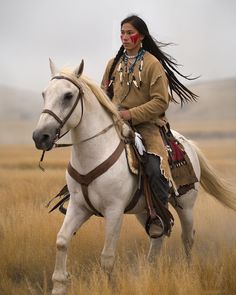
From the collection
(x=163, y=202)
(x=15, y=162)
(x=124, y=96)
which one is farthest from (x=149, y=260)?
(x=15, y=162)

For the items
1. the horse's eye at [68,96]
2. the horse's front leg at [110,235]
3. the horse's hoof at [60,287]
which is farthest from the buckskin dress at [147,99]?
the horse's hoof at [60,287]

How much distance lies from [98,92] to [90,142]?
489mm

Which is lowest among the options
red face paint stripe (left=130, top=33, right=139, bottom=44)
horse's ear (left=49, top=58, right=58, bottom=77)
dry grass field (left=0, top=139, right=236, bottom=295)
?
dry grass field (left=0, top=139, right=236, bottom=295)

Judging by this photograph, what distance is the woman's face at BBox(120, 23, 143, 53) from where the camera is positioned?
5.82m

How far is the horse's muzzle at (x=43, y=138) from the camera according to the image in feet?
15.0

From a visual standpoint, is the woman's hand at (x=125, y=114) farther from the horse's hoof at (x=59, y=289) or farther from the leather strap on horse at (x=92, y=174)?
the horse's hoof at (x=59, y=289)

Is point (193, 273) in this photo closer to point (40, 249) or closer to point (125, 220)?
point (40, 249)

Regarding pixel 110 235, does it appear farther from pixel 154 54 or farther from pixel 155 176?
pixel 154 54

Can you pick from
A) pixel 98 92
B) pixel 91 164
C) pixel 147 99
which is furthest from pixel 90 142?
pixel 147 99

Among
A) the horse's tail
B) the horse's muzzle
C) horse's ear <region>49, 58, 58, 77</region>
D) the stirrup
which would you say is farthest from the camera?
the horse's tail

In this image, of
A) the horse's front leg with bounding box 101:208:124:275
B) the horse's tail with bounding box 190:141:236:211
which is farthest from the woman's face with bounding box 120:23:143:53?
the horse's tail with bounding box 190:141:236:211

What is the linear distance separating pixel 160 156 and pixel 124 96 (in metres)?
0.74

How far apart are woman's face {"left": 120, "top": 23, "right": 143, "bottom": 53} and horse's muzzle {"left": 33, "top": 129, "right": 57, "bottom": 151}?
1637 mm

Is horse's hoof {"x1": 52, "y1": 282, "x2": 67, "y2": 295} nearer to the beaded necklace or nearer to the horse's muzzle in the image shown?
the horse's muzzle
